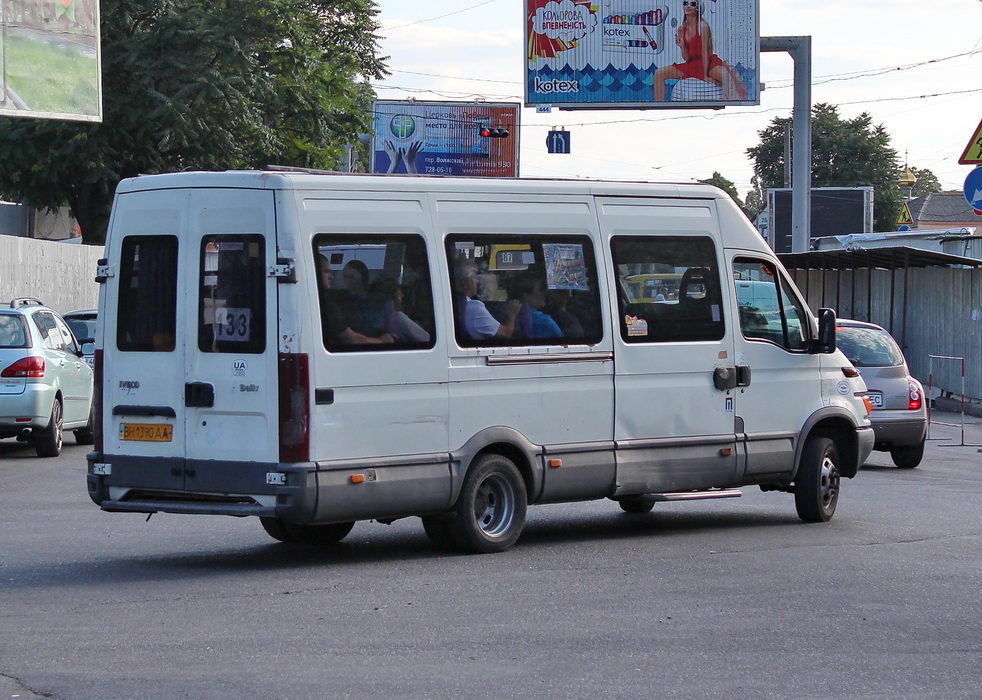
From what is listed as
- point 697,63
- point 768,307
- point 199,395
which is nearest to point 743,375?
point 768,307

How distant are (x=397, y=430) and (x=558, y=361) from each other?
1.36 metres

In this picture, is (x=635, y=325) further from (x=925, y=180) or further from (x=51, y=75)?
(x=925, y=180)

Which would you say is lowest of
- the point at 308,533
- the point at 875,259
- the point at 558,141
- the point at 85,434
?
the point at 85,434

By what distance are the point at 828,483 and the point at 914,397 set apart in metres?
5.55

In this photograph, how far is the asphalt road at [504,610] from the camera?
6.46 meters

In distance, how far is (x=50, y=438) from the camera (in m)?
17.4

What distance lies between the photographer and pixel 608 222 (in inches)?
415

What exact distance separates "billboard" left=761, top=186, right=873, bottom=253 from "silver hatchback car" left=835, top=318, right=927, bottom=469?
46.4 meters

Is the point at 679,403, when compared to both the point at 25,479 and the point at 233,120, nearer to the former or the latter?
the point at 25,479

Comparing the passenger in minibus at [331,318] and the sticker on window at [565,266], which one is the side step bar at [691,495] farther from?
the passenger in minibus at [331,318]

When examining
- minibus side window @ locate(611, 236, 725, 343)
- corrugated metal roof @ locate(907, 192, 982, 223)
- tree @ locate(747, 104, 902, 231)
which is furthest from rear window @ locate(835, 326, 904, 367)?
corrugated metal roof @ locate(907, 192, 982, 223)

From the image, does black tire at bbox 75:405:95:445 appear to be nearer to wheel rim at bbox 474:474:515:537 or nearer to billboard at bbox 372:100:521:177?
wheel rim at bbox 474:474:515:537

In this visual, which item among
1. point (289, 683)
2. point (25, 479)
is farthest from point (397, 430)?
point (25, 479)

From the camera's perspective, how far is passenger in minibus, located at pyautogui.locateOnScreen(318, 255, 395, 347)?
912cm
